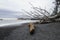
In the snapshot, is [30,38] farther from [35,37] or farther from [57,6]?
[57,6]

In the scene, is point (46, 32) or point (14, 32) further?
point (14, 32)

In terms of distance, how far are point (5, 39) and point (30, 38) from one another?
29.3 inches

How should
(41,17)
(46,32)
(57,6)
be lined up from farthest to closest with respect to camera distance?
(57,6)
(41,17)
(46,32)

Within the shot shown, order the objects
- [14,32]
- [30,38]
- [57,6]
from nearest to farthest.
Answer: [30,38] → [14,32] → [57,6]

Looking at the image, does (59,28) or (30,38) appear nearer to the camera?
(30,38)

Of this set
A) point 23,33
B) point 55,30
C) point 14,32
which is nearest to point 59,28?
point 55,30

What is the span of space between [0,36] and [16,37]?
19.5 inches

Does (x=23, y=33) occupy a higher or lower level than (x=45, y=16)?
lower

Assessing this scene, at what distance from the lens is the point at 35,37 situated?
4.38 m

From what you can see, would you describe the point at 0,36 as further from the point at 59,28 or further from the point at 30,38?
the point at 59,28

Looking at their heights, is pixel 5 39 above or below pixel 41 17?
below

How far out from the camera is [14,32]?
16.7 feet

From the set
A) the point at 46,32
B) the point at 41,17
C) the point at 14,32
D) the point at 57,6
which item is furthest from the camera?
the point at 57,6

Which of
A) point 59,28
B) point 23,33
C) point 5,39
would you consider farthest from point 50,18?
point 5,39
